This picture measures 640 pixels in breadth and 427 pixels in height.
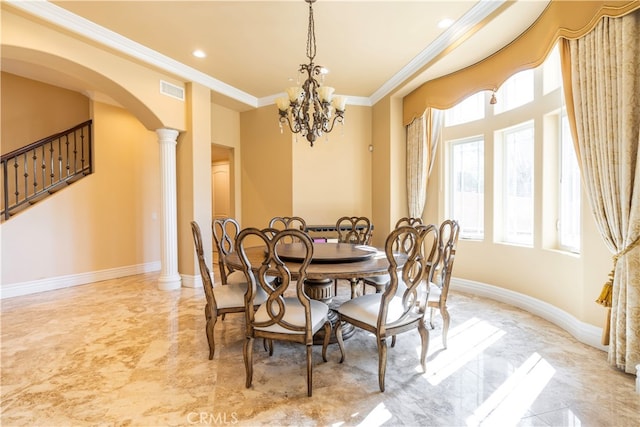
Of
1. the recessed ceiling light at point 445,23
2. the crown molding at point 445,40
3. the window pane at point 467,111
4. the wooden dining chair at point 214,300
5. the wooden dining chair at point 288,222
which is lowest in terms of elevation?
the wooden dining chair at point 214,300

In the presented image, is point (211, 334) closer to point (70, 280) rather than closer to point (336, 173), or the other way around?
point (336, 173)

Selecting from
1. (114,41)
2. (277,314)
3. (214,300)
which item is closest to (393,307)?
(277,314)

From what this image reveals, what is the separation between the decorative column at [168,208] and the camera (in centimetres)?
447

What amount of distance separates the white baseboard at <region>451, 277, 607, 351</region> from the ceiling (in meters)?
2.81

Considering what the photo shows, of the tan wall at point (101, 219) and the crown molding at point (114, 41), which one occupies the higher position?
the crown molding at point (114, 41)

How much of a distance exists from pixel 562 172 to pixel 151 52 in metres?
4.92

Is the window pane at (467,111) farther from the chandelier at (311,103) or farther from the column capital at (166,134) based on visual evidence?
the column capital at (166,134)

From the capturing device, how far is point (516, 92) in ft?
12.2

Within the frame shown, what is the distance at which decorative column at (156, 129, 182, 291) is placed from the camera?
4.47 m

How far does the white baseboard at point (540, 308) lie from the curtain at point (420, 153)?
1224 millimetres

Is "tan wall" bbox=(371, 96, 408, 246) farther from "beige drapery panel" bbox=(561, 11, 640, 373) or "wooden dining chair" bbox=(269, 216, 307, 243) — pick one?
"beige drapery panel" bbox=(561, 11, 640, 373)

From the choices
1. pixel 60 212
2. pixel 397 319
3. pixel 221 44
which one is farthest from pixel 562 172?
→ pixel 60 212

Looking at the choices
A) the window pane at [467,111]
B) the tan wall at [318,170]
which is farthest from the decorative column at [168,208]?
the window pane at [467,111]

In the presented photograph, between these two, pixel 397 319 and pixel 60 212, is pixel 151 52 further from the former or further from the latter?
pixel 397 319
